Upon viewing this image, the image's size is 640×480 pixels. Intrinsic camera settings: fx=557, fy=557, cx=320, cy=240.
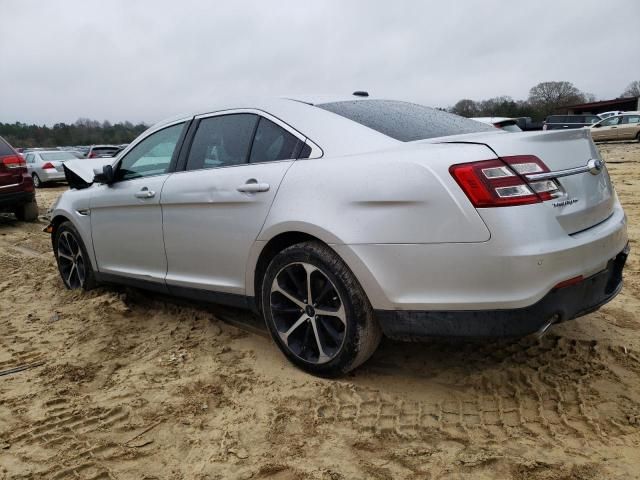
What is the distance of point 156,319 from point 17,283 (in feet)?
7.02

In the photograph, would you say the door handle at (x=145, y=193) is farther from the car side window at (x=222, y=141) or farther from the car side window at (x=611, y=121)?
the car side window at (x=611, y=121)

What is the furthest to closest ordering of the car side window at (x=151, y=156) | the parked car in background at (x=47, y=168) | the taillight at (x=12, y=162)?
the parked car in background at (x=47, y=168)
the taillight at (x=12, y=162)
the car side window at (x=151, y=156)

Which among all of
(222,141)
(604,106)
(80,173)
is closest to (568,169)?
(222,141)

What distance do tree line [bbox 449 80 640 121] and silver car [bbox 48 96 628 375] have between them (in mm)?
37233

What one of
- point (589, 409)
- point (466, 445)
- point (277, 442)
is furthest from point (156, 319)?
point (589, 409)

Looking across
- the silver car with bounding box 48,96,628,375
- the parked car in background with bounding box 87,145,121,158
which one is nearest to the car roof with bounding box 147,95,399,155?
the silver car with bounding box 48,96,628,375

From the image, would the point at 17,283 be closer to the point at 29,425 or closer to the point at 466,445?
the point at 29,425

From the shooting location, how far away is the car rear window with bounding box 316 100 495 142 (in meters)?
2.89

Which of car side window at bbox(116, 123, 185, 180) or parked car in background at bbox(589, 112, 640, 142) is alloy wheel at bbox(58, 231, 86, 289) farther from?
parked car in background at bbox(589, 112, 640, 142)

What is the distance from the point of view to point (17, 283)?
535cm

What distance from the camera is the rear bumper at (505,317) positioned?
2.34 metres

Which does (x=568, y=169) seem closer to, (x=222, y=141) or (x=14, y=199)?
(x=222, y=141)

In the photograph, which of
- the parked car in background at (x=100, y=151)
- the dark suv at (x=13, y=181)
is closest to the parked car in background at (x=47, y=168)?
the parked car in background at (x=100, y=151)

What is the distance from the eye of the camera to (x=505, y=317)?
92.3 inches
